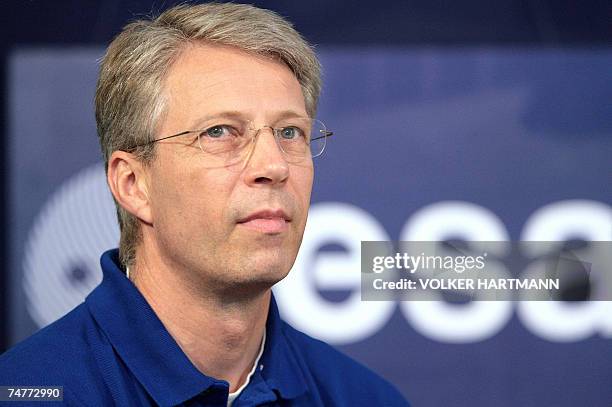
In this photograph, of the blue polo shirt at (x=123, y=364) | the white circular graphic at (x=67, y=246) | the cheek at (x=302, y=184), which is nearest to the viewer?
the blue polo shirt at (x=123, y=364)

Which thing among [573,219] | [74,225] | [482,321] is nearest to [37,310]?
[74,225]

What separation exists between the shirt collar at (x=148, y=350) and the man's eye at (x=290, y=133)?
0.38m

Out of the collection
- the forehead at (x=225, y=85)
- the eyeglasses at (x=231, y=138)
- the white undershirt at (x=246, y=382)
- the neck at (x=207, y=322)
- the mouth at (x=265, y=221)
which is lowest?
the white undershirt at (x=246, y=382)

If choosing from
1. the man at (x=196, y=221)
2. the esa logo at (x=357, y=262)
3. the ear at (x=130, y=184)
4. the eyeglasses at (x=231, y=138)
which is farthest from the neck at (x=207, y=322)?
the esa logo at (x=357, y=262)

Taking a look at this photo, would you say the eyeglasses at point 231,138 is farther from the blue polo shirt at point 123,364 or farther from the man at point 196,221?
the blue polo shirt at point 123,364

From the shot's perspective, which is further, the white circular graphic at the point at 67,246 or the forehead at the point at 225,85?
the white circular graphic at the point at 67,246

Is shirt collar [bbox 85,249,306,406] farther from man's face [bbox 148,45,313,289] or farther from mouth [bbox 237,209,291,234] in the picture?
mouth [bbox 237,209,291,234]

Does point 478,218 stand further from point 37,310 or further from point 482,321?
point 37,310

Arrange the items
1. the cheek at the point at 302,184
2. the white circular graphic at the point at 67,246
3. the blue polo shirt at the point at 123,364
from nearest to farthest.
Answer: the blue polo shirt at the point at 123,364 → the cheek at the point at 302,184 → the white circular graphic at the point at 67,246

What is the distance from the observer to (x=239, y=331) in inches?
59.2

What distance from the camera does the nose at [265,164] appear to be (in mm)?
1429

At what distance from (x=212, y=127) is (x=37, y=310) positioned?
42.6 inches

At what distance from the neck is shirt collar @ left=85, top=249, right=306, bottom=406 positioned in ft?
0.14

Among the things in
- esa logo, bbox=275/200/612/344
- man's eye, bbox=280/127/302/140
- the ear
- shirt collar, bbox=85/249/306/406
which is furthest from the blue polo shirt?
esa logo, bbox=275/200/612/344
